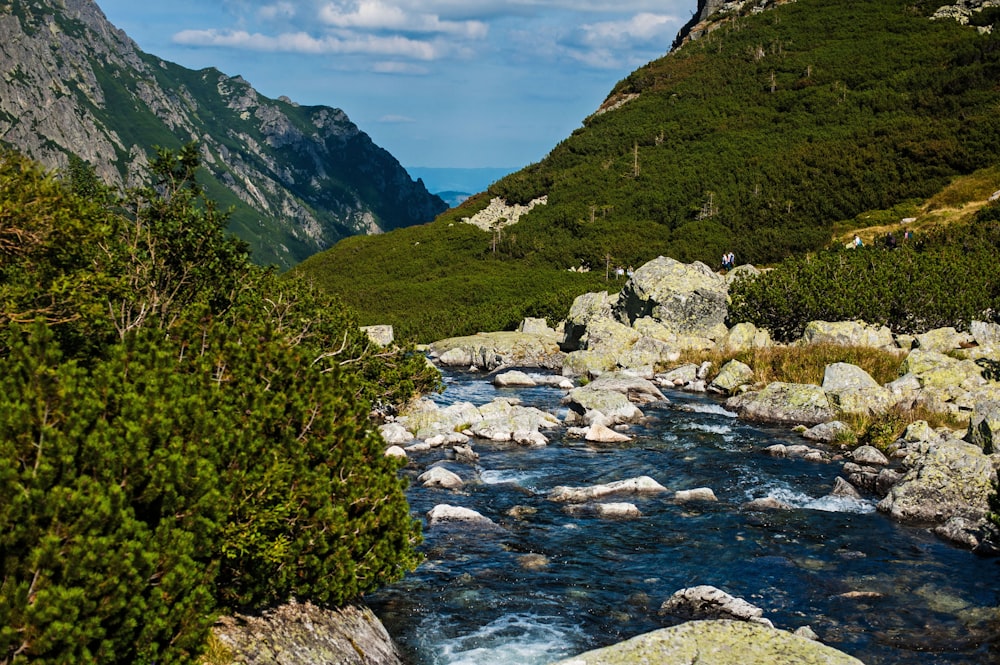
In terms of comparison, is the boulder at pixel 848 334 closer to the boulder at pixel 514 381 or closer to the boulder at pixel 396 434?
the boulder at pixel 514 381

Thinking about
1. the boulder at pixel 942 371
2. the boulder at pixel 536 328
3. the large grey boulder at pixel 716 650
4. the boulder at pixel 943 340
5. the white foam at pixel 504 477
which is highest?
the boulder at pixel 536 328

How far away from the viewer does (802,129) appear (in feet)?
242

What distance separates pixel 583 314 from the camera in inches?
1623

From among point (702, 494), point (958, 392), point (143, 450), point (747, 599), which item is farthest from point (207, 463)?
point (958, 392)

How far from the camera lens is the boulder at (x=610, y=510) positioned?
16.4 meters

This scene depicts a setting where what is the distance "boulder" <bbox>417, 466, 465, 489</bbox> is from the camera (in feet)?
60.7

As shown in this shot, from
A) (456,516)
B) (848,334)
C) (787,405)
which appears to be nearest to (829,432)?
(787,405)

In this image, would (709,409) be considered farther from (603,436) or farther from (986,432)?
(986,432)

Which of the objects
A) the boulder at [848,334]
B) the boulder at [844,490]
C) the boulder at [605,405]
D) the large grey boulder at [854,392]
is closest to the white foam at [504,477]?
the boulder at [605,405]

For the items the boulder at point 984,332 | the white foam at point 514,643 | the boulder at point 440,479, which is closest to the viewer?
the white foam at point 514,643

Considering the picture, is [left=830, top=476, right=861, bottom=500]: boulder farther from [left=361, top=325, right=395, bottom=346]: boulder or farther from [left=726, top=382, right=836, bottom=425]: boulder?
[left=361, top=325, right=395, bottom=346]: boulder

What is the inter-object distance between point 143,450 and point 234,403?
98.3 inches

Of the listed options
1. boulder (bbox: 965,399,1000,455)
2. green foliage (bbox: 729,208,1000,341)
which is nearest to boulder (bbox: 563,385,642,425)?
boulder (bbox: 965,399,1000,455)

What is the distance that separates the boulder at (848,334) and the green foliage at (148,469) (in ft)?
88.5
